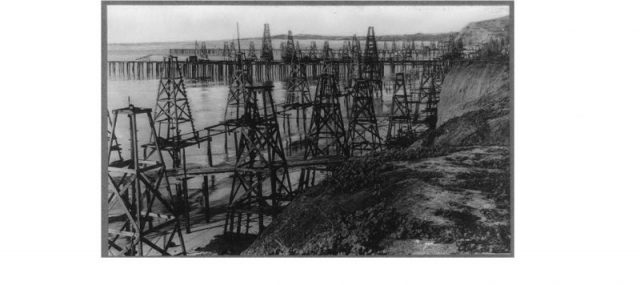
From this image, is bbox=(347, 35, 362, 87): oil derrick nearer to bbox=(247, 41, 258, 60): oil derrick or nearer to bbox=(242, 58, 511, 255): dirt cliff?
bbox=(242, 58, 511, 255): dirt cliff

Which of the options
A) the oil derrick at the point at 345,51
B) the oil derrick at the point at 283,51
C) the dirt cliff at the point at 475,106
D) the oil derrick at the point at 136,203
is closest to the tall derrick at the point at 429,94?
the dirt cliff at the point at 475,106

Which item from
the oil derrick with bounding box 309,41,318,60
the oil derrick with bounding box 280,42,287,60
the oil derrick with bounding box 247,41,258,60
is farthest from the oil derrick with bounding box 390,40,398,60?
the oil derrick with bounding box 247,41,258,60

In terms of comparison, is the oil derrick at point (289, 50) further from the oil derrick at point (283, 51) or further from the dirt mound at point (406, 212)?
the dirt mound at point (406, 212)

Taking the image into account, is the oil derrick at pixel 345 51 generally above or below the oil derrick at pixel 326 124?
above

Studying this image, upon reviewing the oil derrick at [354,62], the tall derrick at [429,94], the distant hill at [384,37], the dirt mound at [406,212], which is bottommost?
the dirt mound at [406,212]

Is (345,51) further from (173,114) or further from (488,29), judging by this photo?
(173,114)

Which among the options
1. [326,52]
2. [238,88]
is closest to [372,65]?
[326,52]
